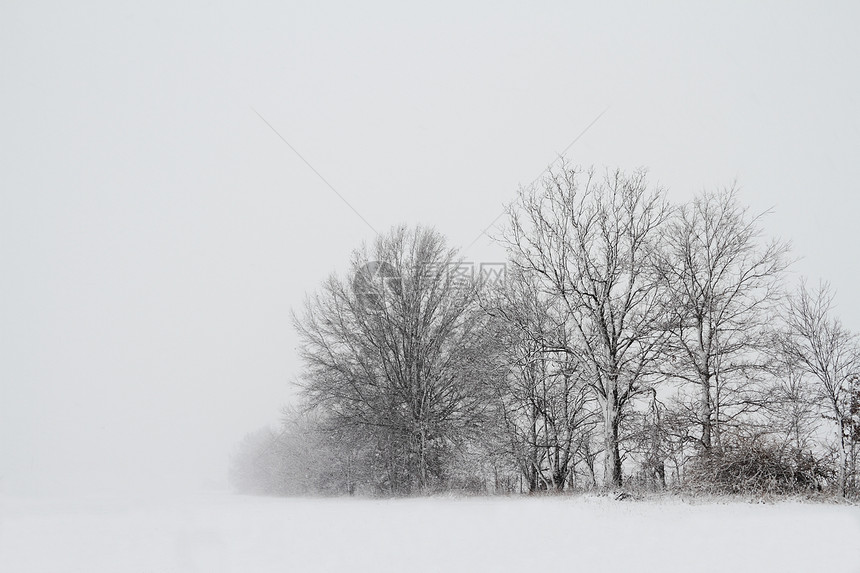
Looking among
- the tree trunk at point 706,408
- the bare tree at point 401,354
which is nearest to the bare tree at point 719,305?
the tree trunk at point 706,408

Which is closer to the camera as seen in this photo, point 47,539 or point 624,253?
point 47,539

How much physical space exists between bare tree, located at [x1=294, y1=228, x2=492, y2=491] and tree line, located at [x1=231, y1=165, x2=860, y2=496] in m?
0.08

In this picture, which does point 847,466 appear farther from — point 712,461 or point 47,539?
point 47,539

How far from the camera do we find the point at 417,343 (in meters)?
24.9

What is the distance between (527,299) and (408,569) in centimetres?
1237

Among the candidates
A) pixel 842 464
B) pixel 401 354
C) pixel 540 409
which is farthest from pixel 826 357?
pixel 401 354

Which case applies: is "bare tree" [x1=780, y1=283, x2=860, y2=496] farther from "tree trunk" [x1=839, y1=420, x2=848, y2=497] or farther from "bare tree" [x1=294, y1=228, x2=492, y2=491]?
"bare tree" [x1=294, y1=228, x2=492, y2=491]

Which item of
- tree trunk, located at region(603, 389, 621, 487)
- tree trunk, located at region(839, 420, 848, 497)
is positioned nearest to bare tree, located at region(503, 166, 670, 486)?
tree trunk, located at region(603, 389, 621, 487)

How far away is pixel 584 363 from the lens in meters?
16.0

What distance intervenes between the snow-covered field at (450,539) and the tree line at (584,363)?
4278 mm

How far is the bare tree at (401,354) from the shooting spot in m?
23.5

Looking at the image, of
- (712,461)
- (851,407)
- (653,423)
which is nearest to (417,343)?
(653,423)

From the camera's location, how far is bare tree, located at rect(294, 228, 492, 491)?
23.5 m

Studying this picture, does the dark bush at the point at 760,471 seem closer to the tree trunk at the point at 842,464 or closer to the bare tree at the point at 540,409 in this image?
the tree trunk at the point at 842,464
